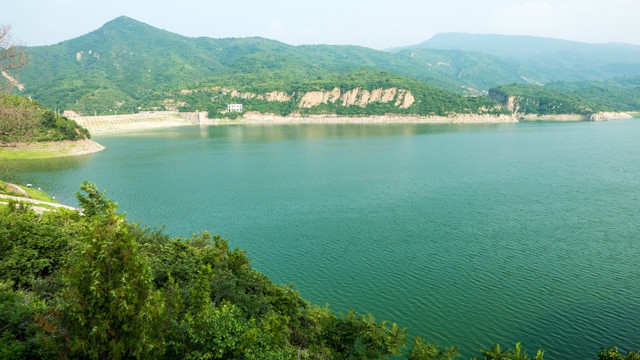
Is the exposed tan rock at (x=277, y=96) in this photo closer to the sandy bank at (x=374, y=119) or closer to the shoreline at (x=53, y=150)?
the sandy bank at (x=374, y=119)

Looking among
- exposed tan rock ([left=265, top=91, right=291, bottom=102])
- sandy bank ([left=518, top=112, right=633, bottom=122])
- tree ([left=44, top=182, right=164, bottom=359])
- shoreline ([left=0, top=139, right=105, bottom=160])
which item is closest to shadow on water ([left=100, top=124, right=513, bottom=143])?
shoreline ([left=0, top=139, right=105, bottom=160])

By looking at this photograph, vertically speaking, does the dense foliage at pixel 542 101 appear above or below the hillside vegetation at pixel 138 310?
above

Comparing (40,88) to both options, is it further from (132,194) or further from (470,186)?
(470,186)

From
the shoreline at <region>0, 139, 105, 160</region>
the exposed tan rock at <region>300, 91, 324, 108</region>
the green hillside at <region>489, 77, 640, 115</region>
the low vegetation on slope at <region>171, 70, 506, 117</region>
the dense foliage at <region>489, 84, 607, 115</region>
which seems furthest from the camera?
the exposed tan rock at <region>300, 91, 324, 108</region>

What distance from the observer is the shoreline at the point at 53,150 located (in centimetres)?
5941

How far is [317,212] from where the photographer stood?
118 feet

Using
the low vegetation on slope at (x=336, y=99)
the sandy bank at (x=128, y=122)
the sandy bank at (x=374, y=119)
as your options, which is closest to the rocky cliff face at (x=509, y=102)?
the sandy bank at (x=374, y=119)

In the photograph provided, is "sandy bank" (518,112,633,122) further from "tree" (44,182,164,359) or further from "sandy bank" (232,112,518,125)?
"tree" (44,182,164,359)

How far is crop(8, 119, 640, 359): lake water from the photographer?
19.1 m

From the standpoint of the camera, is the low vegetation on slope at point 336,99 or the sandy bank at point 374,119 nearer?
the sandy bank at point 374,119

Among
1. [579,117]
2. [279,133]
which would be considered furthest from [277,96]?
[579,117]

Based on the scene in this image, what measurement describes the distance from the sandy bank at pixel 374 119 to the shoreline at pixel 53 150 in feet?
268

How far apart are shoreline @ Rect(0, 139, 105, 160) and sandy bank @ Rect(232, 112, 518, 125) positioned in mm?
81839

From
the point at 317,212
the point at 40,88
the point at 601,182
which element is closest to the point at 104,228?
the point at 317,212
